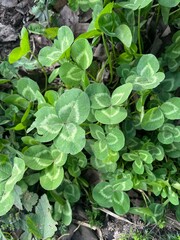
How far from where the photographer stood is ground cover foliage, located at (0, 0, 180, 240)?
1167 mm

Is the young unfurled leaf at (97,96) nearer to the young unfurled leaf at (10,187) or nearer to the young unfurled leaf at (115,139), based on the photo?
the young unfurled leaf at (115,139)

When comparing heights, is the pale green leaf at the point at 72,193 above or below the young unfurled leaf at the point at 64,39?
below

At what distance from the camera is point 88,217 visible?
1469mm

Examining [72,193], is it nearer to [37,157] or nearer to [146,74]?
[37,157]

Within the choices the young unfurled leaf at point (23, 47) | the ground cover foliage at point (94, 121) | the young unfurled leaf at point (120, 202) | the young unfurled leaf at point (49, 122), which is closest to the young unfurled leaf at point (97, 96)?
the ground cover foliage at point (94, 121)

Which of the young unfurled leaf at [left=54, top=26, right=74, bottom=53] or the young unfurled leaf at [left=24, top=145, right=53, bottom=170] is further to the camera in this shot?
the young unfurled leaf at [left=24, top=145, right=53, bottom=170]

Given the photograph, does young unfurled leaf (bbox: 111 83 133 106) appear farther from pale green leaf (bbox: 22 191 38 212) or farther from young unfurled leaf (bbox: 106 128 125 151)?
pale green leaf (bbox: 22 191 38 212)

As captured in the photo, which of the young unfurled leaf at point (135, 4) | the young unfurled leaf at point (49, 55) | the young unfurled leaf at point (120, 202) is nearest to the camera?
the young unfurled leaf at point (135, 4)

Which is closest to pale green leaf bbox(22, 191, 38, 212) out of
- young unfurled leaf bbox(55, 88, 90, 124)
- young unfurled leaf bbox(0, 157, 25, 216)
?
young unfurled leaf bbox(0, 157, 25, 216)

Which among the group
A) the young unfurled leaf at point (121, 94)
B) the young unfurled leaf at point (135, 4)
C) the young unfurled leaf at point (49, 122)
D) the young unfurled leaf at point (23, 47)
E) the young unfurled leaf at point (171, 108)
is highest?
the young unfurled leaf at point (135, 4)

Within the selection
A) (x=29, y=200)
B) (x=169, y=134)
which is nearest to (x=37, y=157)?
(x=29, y=200)

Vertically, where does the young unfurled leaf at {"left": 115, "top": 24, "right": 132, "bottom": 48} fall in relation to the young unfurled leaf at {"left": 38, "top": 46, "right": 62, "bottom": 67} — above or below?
above

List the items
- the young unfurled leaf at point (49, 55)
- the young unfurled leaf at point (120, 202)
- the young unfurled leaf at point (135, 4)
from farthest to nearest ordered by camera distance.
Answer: the young unfurled leaf at point (120, 202) < the young unfurled leaf at point (49, 55) < the young unfurled leaf at point (135, 4)

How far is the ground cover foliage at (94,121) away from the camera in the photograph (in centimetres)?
117
